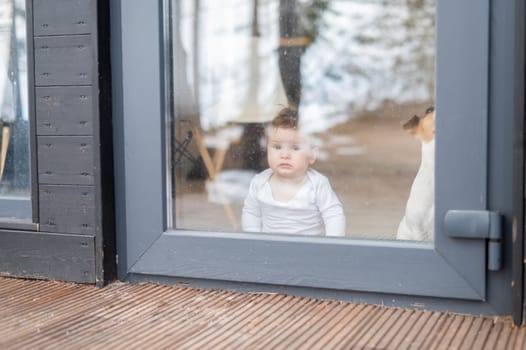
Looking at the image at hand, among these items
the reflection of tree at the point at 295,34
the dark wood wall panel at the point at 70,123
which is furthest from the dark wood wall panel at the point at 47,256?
the reflection of tree at the point at 295,34

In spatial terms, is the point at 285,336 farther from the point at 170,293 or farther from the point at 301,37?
the point at 301,37

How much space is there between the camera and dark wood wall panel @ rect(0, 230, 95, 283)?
5.40 ft

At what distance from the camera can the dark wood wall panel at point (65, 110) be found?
162 cm

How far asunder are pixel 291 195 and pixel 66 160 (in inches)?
23.0

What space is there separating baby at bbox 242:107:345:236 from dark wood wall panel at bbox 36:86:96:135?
47 cm

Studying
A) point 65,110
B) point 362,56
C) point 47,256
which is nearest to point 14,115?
point 65,110

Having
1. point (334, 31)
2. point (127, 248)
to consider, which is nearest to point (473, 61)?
point (127, 248)

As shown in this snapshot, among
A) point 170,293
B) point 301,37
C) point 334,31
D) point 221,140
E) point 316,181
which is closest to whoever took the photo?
point 170,293

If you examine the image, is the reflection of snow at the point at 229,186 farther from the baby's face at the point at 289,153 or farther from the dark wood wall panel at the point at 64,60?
the dark wood wall panel at the point at 64,60

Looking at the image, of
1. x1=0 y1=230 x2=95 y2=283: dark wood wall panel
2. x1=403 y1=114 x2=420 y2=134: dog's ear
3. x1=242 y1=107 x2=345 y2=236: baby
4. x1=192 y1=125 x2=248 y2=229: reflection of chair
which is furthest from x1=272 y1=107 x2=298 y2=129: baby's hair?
x1=0 y1=230 x2=95 y2=283: dark wood wall panel

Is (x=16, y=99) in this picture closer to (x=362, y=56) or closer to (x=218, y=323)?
(x=218, y=323)

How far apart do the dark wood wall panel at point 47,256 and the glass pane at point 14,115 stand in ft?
0.31

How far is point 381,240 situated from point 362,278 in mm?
98

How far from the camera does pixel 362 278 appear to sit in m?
1.46
